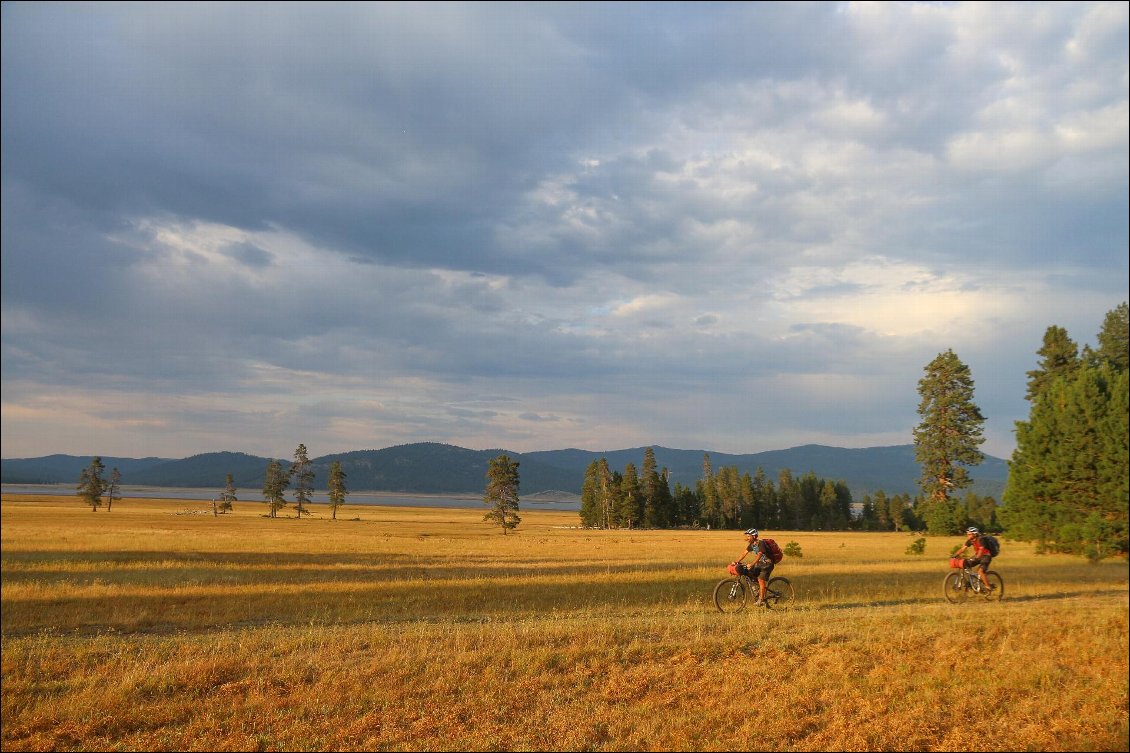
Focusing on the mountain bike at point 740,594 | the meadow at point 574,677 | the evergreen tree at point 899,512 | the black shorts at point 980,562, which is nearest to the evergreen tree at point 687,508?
the evergreen tree at point 899,512

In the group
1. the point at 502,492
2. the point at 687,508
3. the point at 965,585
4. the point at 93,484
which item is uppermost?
the point at 965,585

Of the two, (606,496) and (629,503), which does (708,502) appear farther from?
(606,496)

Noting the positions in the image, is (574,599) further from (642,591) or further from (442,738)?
(442,738)

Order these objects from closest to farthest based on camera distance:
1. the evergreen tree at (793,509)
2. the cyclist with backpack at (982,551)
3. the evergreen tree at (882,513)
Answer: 1. the cyclist with backpack at (982,551)
2. the evergreen tree at (793,509)
3. the evergreen tree at (882,513)

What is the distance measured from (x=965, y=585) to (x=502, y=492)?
3072 inches

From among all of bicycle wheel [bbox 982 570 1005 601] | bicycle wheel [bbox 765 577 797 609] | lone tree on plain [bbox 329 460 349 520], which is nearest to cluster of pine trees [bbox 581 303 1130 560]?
bicycle wheel [bbox 982 570 1005 601]

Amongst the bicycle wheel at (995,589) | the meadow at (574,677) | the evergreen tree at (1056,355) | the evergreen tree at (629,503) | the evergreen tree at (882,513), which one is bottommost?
the evergreen tree at (882,513)

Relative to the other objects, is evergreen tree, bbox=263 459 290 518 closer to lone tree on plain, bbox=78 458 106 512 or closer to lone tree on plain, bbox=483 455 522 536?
Result: lone tree on plain, bbox=78 458 106 512

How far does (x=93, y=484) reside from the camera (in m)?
115

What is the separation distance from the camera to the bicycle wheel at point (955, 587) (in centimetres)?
2086

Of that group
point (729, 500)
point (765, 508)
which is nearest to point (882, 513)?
point (765, 508)

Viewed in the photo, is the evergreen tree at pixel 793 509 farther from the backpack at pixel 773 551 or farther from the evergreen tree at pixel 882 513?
the backpack at pixel 773 551

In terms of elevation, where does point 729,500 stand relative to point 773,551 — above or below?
below

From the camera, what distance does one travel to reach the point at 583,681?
11836 mm
